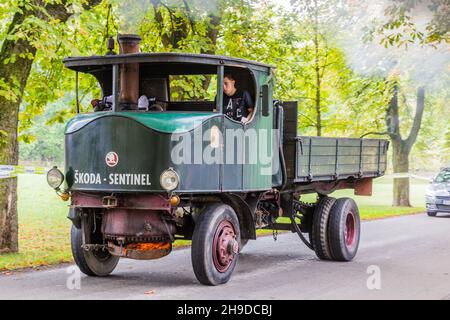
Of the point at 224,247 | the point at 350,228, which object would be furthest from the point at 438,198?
the point at 224,247

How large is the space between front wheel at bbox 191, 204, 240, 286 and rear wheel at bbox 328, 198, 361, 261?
8.77 feet

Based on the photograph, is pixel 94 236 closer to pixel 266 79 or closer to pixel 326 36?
pixel 266 79

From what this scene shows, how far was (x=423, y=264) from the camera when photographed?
457 inches

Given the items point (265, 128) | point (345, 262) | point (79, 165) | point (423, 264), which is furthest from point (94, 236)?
point (423, 264)

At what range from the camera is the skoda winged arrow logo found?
882 cm

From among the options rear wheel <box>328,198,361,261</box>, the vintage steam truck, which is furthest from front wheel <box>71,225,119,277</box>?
rear wheel <box>328,198,361,261</box>

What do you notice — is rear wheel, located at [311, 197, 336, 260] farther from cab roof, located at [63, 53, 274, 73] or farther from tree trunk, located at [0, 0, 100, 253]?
tree trunk, located at [0, 0, 100, 253]

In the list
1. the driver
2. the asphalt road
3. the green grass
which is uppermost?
the driver

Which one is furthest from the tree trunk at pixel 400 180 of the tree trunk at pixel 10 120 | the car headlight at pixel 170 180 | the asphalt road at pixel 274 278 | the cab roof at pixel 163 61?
the car headlight at pixel 170 180

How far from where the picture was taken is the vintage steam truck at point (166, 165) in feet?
28.6

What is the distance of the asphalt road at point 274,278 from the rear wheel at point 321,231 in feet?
0.79

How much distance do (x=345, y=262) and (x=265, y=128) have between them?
2.97 metres

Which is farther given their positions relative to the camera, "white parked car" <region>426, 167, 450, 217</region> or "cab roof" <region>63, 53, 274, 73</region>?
"white parked car" <region>426, 167, 450, 217</region>

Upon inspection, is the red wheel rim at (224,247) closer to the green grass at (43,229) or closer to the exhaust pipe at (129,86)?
the exhaust pipe at (129,86)
